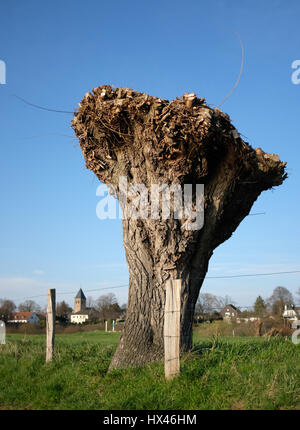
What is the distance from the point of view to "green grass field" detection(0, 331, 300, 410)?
5.58 m

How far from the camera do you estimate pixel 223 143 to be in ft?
27.2

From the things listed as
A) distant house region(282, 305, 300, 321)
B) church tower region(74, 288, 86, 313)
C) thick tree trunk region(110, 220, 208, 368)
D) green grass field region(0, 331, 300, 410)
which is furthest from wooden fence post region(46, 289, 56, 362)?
church tower region(74, 288, 86, 313)

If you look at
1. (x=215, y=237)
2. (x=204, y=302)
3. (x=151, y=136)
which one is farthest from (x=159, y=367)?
(x=204, y=302)

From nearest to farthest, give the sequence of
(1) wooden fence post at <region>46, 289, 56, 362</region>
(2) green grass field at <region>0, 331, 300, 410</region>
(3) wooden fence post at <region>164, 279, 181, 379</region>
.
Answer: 1. (2) green grass field at <region>0, 331, 300, 410</region>
2. (3) wooden fence post at <region>164, 279, 181, 379</region>
3. (1) wooden fence post at <region>46, 289, 56, 362</region>

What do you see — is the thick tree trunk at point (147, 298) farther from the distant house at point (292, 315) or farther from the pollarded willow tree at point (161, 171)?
the distant house at point (292, 315)

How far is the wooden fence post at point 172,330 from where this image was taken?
6422 millimetres

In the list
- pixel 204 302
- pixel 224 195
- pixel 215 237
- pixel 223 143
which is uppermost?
pixel 223 143

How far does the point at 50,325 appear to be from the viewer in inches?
389

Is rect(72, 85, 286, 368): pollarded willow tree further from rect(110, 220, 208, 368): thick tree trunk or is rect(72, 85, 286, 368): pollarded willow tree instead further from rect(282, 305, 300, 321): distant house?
rect(282, 305, 300, 321): distant house

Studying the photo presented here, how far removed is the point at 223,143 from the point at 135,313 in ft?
12.8

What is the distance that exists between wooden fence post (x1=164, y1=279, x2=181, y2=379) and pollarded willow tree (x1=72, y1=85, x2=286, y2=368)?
4.99ft

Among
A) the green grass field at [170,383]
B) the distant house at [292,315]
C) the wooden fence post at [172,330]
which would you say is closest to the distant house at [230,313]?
the distant house at [292,315]

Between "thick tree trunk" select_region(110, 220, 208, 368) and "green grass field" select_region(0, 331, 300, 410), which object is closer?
"green grass field" select_region(0, 331, 300, 410)

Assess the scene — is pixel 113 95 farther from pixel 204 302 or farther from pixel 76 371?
pixel 204 302
